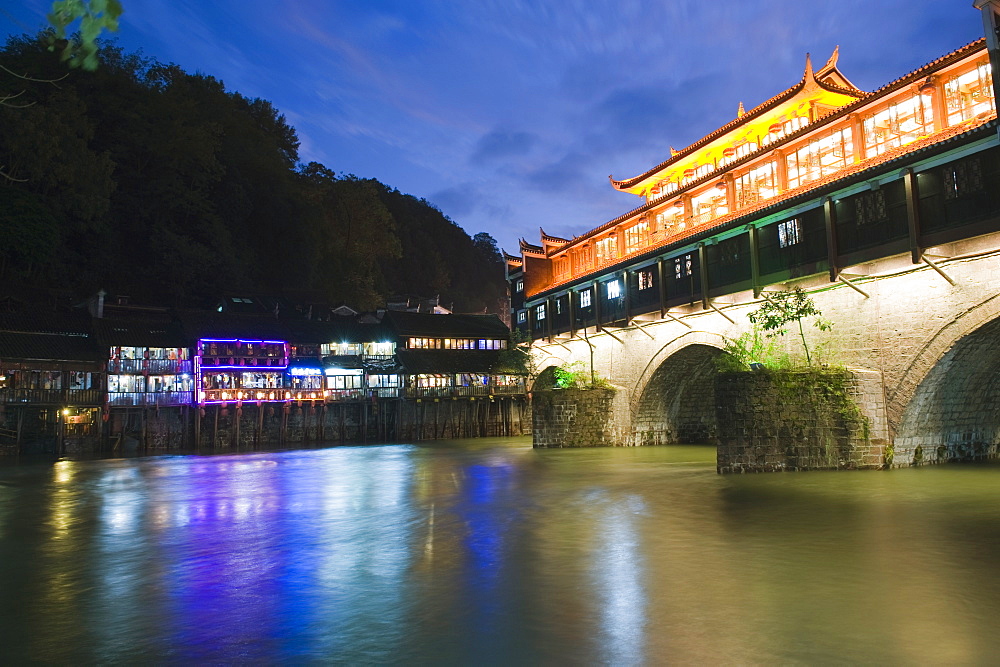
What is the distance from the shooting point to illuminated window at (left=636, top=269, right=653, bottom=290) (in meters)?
26.7

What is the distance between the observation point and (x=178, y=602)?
8.21 meters

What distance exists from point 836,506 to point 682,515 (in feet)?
9.41

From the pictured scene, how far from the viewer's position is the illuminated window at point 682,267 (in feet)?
80.4

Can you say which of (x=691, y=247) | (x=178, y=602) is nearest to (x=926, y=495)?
(x=691, y=247)

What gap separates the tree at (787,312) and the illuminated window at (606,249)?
12.4 meters

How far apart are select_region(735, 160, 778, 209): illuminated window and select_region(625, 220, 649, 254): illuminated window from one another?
19.7 feet

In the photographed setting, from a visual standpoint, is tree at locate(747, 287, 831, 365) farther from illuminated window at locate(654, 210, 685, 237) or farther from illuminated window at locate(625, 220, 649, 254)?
illuminated window at locate(625, 220, 649, 254)

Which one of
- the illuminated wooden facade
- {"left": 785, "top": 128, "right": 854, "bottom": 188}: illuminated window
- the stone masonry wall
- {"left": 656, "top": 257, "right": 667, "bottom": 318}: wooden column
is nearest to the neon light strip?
the illuminated wooden facade

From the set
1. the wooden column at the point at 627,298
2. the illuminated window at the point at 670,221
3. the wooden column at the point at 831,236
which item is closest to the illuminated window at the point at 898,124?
the wooden column at the point at 831,236

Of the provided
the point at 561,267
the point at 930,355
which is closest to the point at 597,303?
the point at 561,267

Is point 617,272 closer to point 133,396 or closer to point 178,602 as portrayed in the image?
point 178,602

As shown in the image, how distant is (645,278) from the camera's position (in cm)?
2705

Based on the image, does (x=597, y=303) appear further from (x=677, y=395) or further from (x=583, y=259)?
(x=583, y=259)

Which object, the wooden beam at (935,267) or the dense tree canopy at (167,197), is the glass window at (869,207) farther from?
the dense tree canopy at (167,197)
